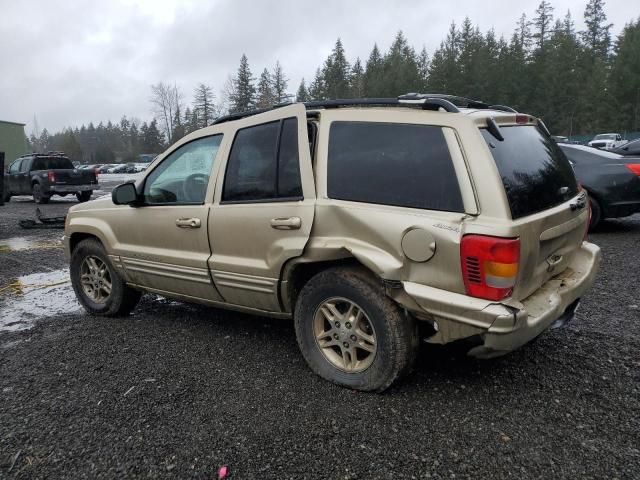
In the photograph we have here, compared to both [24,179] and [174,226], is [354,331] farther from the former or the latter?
[24,179]

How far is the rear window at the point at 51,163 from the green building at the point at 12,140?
874 inches

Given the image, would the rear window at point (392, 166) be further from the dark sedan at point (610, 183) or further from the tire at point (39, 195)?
the tire at point (39, 195)

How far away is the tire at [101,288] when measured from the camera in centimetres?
465

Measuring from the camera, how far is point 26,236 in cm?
1031

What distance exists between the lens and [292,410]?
2.95 m

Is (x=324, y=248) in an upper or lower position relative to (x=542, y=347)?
upper

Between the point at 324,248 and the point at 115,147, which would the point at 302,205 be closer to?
the point at 324,248

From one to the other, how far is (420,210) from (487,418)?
49.0 inches

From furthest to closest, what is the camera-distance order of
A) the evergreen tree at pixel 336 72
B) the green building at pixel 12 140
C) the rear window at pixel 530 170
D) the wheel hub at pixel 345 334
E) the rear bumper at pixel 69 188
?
the evergreen tree at pixel 336 72
the green building at pixel 12 140
the rear bumper at pixel 69 188
the wheel hub at pixel 345 334
the rear window at pixel 530 170

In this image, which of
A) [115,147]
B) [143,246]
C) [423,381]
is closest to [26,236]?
[143,246]

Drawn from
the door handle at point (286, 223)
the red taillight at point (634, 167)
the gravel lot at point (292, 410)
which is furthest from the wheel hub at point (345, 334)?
the red taillight at point (634, 167)

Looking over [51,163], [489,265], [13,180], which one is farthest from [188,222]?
[13,180]

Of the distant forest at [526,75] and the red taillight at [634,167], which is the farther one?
the distant forest at [526,75]

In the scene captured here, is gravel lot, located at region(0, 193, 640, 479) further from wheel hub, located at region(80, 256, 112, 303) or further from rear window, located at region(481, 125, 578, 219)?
rear window, located at region(481, 125, 578, 219)
